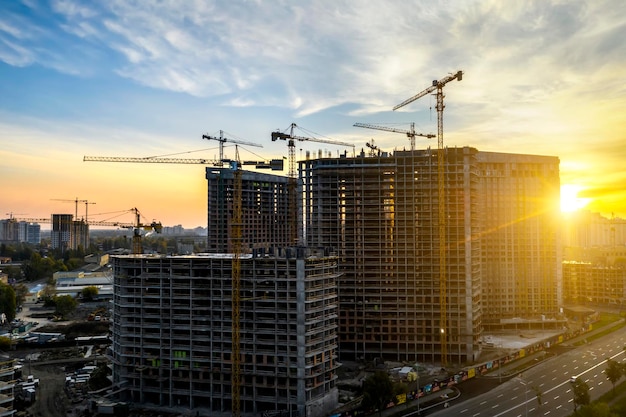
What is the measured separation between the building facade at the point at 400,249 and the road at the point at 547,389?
52.0ft

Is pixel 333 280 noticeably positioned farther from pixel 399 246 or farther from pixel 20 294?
pixel 20 294

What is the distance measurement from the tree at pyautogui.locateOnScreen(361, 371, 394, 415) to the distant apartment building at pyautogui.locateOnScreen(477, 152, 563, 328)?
7800cm

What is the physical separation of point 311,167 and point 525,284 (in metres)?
76.3

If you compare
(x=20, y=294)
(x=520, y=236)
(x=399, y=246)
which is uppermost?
(x=520, y=236)

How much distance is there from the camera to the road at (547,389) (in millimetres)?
76250

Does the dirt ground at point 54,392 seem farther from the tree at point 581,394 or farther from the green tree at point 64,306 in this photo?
the tree at point 581,394

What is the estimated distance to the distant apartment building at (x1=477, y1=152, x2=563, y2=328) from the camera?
5723 inches

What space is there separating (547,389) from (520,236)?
69.4 m

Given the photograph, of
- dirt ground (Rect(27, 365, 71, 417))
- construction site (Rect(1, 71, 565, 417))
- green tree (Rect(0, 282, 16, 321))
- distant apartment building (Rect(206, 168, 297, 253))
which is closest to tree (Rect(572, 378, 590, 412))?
construction site (Rect(1, 71, 565, 417))

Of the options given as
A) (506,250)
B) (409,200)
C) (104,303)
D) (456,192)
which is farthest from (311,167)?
(104,303)

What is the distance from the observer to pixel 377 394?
73875mm

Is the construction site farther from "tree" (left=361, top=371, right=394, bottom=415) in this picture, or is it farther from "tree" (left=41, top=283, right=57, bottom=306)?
"tree" (left=41, top=283, right=57, bottom=306)

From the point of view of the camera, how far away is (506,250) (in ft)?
482

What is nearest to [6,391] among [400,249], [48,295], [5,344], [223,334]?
[223,334]
